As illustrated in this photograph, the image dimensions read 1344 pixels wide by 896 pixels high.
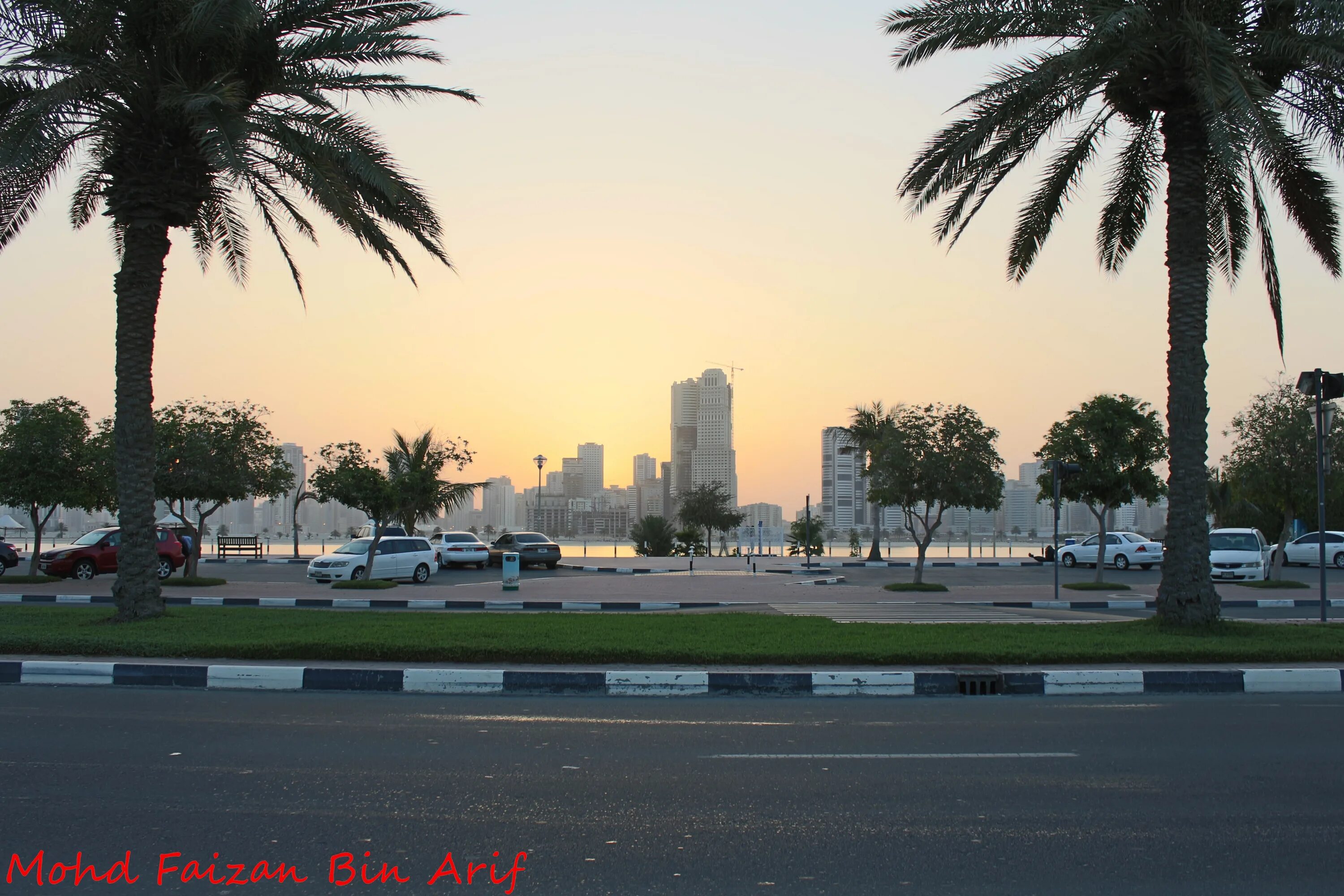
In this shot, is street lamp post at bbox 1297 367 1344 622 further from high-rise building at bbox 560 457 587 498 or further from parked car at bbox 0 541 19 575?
high-rise building at bbox 560 457 587 498

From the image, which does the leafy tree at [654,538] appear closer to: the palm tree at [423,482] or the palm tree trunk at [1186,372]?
the palm tree at [423,482]

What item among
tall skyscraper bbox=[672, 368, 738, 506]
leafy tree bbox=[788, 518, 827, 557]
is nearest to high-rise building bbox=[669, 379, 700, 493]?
tall skyscraper bbox=[672, 368, 738, 506]

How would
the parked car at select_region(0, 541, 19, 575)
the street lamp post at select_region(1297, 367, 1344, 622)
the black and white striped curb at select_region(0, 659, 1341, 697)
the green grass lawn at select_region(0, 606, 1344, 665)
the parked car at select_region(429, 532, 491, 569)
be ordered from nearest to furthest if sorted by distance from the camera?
the black and white striped curb at select_region(0, 659, 1341, 697) < the green grass lawn at select_region(0, 606, 1344, 665) < the street lamp post at select_region(1297, 367, 1344, 622) < the parked car at select_region(0, 541, 19, 575) < the parked car at select_region(429, 532, 491, 569)

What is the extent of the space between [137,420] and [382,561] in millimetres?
14976

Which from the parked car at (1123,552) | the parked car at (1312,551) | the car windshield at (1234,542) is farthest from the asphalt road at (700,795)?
the parked car at (1312,551)

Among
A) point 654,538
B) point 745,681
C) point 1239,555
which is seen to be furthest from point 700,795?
point 654,538

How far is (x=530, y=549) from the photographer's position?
36406 mm

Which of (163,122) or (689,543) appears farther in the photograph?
(689,543)

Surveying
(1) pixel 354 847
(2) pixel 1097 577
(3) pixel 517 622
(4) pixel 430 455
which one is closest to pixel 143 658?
(3) pixel 517 622

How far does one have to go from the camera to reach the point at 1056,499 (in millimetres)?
23578

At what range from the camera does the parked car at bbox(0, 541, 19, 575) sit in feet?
93.5

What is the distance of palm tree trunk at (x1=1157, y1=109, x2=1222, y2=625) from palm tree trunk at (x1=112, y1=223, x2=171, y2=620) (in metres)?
14.0

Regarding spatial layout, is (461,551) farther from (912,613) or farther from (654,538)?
(912,613)

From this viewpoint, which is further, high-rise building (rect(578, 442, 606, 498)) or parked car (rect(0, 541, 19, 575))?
high-rise building (rect(578, 442, 606, 498))
